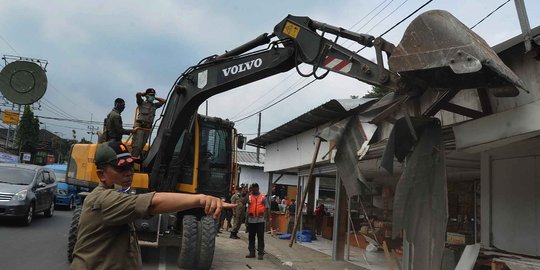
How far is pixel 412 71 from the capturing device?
494 cm

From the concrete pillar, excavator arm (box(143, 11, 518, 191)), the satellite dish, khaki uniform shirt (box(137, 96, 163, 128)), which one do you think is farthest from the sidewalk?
the satellite dish

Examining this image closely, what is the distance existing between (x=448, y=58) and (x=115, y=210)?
347 cm

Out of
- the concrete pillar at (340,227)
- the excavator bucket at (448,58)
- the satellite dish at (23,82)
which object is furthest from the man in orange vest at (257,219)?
the satellite dish at (23,82)

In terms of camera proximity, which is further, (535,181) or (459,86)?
(535,181)

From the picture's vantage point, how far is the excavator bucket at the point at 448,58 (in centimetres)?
439

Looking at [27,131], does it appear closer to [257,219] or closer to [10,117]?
[10,117]

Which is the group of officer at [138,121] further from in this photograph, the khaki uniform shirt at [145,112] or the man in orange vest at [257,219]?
the man in orange vest at [257,219]

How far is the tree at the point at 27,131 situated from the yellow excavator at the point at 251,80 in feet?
128

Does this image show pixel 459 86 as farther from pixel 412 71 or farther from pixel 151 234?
pixel 151 234

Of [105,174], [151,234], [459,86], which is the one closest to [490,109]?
[459,86]

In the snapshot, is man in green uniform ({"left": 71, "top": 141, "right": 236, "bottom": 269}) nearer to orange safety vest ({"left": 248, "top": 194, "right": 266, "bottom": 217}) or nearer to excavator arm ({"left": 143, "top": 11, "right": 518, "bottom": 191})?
excavator arm ({"left": 143, "top": 11, "right": 518, "bottom": 191})

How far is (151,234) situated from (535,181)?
7054 mm

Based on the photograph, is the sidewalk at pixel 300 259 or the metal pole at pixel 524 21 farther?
the sidewalk at pixel 300 259

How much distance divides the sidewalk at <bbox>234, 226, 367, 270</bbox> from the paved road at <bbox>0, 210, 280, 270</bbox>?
1.00 ft
